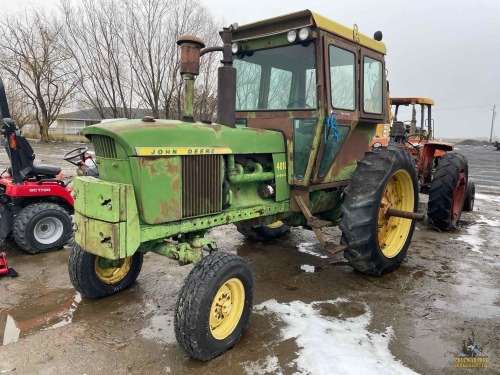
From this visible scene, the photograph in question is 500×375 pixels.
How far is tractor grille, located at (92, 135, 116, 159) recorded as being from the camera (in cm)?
292

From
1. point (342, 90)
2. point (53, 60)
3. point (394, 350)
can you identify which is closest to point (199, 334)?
point (394, 350)

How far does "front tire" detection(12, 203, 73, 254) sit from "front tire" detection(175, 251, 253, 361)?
321 centimetres

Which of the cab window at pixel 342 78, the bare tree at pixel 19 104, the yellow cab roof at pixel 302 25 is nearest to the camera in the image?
the yellow cab roof at pixel 302 25

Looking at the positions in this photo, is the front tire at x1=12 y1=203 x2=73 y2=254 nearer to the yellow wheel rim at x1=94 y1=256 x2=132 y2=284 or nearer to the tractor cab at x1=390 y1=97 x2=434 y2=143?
the yellow wheel rim at x1=94 y1=256 x2=132 y2=284

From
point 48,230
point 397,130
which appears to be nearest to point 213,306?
point 48,230

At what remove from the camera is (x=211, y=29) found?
71.9ft

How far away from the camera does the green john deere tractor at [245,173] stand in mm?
2857

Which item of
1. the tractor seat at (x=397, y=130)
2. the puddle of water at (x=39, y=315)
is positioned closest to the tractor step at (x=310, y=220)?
the puddle of water at (x=39, y=315)

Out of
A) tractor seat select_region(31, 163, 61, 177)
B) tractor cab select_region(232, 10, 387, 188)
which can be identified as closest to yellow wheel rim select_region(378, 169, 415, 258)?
tractor cab select_region(232, 10, 387, 188)

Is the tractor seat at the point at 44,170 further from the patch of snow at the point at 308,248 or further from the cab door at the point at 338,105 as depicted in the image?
the cab door at the point at 338,105

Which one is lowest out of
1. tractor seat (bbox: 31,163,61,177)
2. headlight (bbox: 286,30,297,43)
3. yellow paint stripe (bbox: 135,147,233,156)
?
tractor seat (bbox: 31,163,61,177)

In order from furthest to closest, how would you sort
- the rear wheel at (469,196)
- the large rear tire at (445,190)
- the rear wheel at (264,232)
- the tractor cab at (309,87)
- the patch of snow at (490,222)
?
the rear wheel at (469,196) → the patch of snow at (490,222) → the large rear tire at (445,190) → the rear wheel at (264,232) → the tractor cab at (309,87)

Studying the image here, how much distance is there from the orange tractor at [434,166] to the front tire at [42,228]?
536 centimetres

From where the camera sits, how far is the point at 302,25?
12.5 feet
